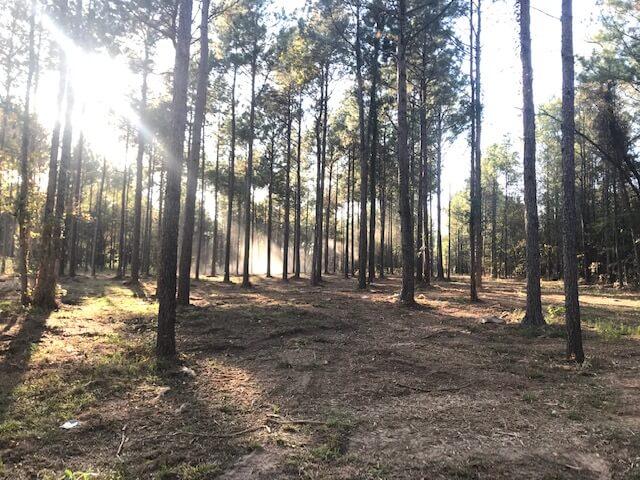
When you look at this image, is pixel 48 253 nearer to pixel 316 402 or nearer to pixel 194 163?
pixel 194 163

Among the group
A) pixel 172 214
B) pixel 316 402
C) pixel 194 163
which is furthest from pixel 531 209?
pixel 194 163

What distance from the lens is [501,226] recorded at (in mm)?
47062

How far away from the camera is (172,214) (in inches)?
275

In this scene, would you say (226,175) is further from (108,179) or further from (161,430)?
(161,430)

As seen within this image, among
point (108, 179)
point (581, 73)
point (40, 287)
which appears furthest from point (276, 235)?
point (40, 287)

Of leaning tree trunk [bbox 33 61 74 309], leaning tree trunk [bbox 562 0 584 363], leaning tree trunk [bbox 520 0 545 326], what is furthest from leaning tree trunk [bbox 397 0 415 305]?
leaning tree trunk [bbox 33 61 74 309]

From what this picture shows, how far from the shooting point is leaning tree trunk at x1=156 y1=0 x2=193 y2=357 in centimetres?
696

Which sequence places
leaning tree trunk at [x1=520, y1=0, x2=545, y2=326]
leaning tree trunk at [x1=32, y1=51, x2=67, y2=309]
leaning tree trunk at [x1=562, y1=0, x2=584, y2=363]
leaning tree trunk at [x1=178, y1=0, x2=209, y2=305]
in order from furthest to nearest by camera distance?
leaning tree trunk at [x1=178, y1=0, x2=209, y2=305] < leaning tree trunk at [x1=32, y1=51, x2=67, y2=309] < leaning tree trunk at [x1=520, y1=0, x2=545, y2=326] < leaning tree trunk at [x1=562, y1=0, x2=584, y2=363]

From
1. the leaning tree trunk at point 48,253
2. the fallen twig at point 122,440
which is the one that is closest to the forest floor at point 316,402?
the fallen twig at point 122,440

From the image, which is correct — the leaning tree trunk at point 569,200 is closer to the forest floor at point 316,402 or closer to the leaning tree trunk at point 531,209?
the forest floor at point 316,402

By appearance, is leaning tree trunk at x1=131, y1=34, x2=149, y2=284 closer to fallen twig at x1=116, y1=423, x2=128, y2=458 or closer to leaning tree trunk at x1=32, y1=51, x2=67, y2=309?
leaning tree trunk at x1=32, y1=51, x2=67, y2=309

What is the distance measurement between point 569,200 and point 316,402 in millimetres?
5077

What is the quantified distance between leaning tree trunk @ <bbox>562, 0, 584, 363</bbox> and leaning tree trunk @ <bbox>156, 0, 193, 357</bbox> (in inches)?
246

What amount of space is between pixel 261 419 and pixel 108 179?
1572 inches
